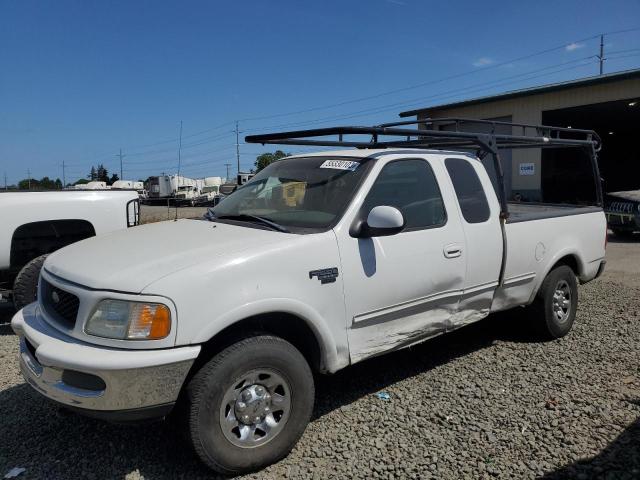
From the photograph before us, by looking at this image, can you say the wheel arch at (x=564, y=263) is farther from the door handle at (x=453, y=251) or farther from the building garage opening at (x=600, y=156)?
the building garage opening at (x=600, y=156)

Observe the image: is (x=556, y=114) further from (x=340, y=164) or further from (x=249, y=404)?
(x=249, y=404)

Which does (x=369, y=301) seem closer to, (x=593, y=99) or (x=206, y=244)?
(x=206, y=244)

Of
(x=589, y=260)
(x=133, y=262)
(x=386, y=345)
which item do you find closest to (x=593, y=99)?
(x=589, y=260)

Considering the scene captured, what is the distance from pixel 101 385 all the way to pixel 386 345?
1902 millimetres

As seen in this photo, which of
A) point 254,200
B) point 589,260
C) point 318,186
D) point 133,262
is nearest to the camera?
point 133,262

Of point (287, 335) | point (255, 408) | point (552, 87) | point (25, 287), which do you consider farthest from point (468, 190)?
point (552, 87)

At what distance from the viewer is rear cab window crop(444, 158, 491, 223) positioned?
429 centimetres

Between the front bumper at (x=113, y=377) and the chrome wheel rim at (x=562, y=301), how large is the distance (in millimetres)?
4032

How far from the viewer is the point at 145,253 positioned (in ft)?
9.97

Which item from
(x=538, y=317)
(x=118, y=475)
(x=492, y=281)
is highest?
(x=492, y=281)

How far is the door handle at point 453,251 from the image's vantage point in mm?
3973

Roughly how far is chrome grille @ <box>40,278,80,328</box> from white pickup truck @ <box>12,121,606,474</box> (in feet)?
0.05

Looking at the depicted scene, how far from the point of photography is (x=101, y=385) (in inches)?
102

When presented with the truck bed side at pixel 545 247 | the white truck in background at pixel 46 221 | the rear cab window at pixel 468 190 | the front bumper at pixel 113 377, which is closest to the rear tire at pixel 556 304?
the truck bed side at pixel 545 247
